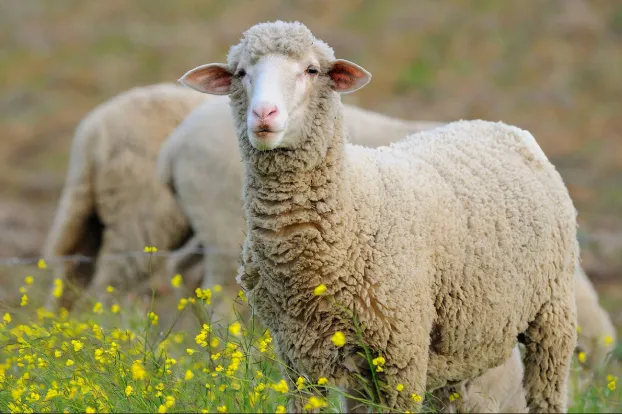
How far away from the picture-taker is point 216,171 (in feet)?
21.5

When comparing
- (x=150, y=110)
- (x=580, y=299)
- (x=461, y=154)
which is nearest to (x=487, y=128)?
(x=461, y=154)

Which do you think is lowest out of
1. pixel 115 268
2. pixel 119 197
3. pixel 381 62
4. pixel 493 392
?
pixel 493 392

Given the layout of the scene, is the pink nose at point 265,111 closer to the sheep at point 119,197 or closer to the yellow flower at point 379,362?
the yellow flower at point 379,362

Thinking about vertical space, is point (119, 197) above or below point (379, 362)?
above

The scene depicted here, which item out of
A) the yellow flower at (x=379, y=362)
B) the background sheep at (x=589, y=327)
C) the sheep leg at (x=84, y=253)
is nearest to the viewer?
the yellow flower at (x=379, y=362)

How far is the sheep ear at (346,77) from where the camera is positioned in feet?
11.9

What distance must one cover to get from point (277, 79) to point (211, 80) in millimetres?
446

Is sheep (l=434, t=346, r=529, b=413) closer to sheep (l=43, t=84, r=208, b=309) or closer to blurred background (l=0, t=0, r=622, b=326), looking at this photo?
sheep (l=43, t=84, r=208, b=309)

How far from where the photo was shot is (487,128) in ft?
14.2

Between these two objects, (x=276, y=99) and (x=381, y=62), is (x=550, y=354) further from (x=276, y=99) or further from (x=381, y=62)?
(x=381, y=62)

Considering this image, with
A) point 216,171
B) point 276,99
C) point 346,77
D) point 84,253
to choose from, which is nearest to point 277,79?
point 276,99

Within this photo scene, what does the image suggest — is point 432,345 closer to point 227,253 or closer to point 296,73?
point 296,73

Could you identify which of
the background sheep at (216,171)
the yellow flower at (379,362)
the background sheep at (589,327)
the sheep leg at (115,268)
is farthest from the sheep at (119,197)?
the yellow flower at (379,362)

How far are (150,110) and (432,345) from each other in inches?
165
